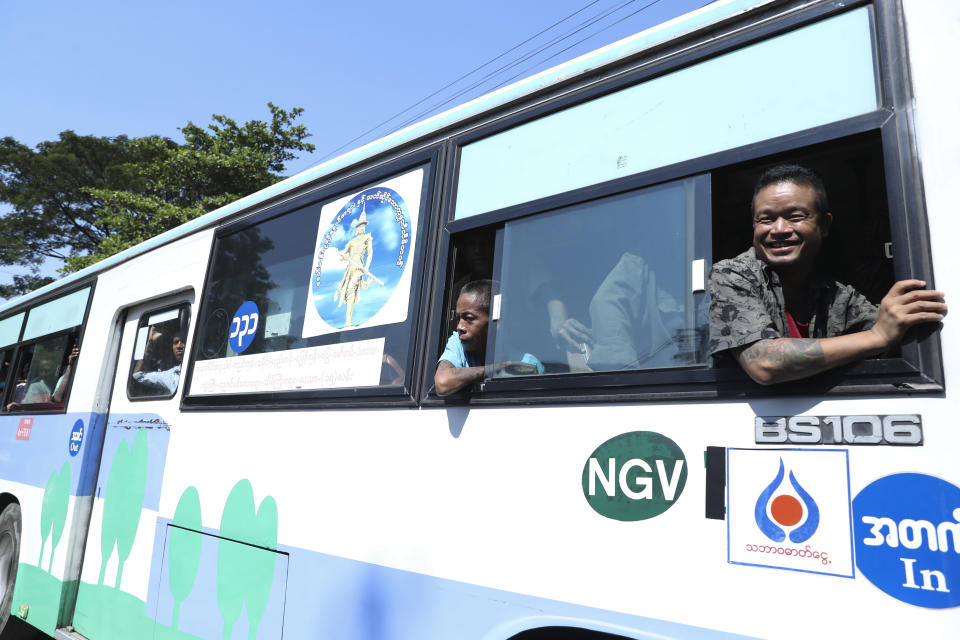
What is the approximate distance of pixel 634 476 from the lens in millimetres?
1947

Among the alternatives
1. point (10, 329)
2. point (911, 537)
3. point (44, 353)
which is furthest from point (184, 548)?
point (10, 329)

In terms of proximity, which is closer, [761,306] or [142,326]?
[761,306]

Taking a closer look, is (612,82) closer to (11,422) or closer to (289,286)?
(289,286)

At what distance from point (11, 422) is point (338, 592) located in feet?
17.4

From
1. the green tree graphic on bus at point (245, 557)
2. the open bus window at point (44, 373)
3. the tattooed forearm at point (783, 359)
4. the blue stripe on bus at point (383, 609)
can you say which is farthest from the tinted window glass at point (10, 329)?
the tattooed forearm at point (783, 359)

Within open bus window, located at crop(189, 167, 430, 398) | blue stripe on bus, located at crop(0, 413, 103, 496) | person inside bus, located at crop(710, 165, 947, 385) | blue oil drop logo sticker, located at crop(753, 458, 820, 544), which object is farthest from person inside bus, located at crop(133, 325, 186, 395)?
blue oil drop logo sticker, located at crop(753, 458, 820, 544)

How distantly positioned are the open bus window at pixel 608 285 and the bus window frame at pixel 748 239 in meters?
0.05

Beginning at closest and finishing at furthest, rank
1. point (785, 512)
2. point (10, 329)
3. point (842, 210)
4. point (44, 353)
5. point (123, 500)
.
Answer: point (785, 512), point (842, 210), point (123, 500), point (44, 353), point (10, 329)

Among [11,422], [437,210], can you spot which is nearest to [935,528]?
[437,210]

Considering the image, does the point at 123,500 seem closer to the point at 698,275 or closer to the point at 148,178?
the point at 698,275

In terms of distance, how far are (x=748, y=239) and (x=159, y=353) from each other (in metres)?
3.83

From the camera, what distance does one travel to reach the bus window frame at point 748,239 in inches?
62.8

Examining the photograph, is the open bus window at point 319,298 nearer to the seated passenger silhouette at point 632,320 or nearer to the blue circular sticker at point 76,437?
the seated passenger silhouette at point 632,320

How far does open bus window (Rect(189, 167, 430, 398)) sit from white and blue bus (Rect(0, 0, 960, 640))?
0.02 metres
